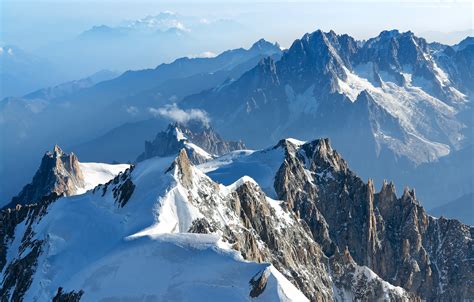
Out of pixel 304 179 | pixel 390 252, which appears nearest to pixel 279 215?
Result: pixel 304 179

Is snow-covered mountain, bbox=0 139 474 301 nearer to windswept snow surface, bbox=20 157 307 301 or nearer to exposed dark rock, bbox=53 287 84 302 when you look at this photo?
windswept snow surface, bbox=20 157 307 301

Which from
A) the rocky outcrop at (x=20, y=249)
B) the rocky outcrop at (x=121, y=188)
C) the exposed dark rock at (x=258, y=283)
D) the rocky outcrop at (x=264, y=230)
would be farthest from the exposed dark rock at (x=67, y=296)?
the exposed dark rock at (x=258, y=283)

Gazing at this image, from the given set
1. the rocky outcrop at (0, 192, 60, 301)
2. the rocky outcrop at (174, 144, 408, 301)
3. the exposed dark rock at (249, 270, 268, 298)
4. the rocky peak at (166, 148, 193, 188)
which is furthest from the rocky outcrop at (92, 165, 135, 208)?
the exposed dark rock at (249, 270, 268, 298)

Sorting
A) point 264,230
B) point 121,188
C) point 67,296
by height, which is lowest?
point 264,230

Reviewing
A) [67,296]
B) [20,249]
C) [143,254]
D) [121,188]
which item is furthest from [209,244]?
[20,249]

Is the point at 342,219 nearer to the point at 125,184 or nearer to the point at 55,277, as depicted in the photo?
the point at 125,184

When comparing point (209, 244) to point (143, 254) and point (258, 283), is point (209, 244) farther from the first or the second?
point (258, 283)
